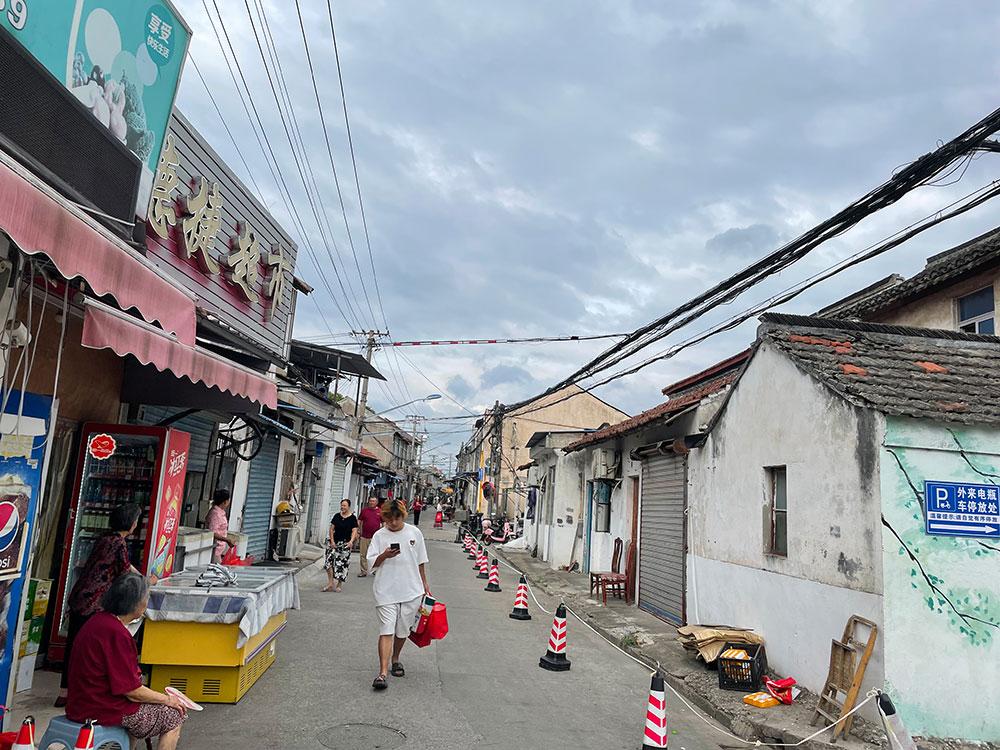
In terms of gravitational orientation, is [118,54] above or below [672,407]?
above

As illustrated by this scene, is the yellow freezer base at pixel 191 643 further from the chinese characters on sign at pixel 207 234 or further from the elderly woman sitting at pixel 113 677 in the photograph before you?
the chinese characters on sign at pixel 207 234

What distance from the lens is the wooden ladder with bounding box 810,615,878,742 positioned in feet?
20.7

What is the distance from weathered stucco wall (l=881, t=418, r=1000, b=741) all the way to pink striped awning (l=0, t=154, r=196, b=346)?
6307mm

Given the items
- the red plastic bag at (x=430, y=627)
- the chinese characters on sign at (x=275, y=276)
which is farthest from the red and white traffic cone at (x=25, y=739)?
the chinese characters on sign at (x=275, y=276)

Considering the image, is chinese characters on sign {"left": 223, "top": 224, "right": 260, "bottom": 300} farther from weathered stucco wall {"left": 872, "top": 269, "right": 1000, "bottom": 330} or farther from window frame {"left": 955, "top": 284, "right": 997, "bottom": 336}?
weathered stucco wall {"left": 872, "top": 269, "right": 1000, "bottom": 330}

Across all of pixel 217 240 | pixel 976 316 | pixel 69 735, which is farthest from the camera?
pixel 976 316

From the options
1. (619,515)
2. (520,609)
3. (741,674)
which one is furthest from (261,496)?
(741,674)

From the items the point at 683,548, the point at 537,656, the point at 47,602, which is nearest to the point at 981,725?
the point at 537,656

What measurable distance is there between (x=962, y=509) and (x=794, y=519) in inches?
67.6

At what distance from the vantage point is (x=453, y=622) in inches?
452

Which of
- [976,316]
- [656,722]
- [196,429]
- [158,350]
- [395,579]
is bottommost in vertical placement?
[656,722]

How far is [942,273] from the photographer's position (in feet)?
48.7

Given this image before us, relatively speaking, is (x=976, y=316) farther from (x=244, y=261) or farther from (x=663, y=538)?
(x=244, y=261)

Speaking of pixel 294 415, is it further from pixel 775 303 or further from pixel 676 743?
pixel 676 743
